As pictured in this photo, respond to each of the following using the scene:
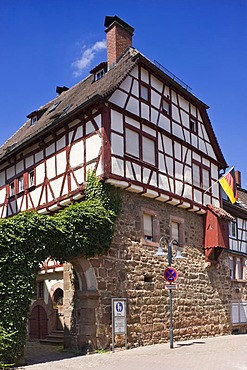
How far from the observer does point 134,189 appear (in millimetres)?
17078

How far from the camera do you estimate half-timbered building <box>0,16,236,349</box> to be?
53.2 feet

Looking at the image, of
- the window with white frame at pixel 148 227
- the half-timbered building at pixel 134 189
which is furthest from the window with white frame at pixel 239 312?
the window with white frame at pixel 148 227

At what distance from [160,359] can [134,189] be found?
5921mm

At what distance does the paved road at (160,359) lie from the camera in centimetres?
1225

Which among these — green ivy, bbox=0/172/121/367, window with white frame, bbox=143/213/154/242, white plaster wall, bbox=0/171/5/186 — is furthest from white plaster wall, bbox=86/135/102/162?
white plaster wall, bbox=0/171/5/186

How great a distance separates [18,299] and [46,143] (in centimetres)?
759

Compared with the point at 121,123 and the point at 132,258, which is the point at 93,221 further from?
the point at 121,123

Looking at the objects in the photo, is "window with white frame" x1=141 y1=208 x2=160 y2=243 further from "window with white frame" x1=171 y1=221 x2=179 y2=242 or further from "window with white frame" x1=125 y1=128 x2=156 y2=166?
"window with white frame" x1=125 y1=128 x2=156 y2=166

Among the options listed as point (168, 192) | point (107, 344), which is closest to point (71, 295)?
point (107, 344)

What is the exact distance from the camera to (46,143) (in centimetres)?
1903

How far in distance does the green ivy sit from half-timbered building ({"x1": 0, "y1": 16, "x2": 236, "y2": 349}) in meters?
0.84

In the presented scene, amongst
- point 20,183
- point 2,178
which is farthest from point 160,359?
point 2,178

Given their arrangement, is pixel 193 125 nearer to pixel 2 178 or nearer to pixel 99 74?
pixel 99 74

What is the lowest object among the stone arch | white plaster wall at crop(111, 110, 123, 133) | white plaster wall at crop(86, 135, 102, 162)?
the stone arch
